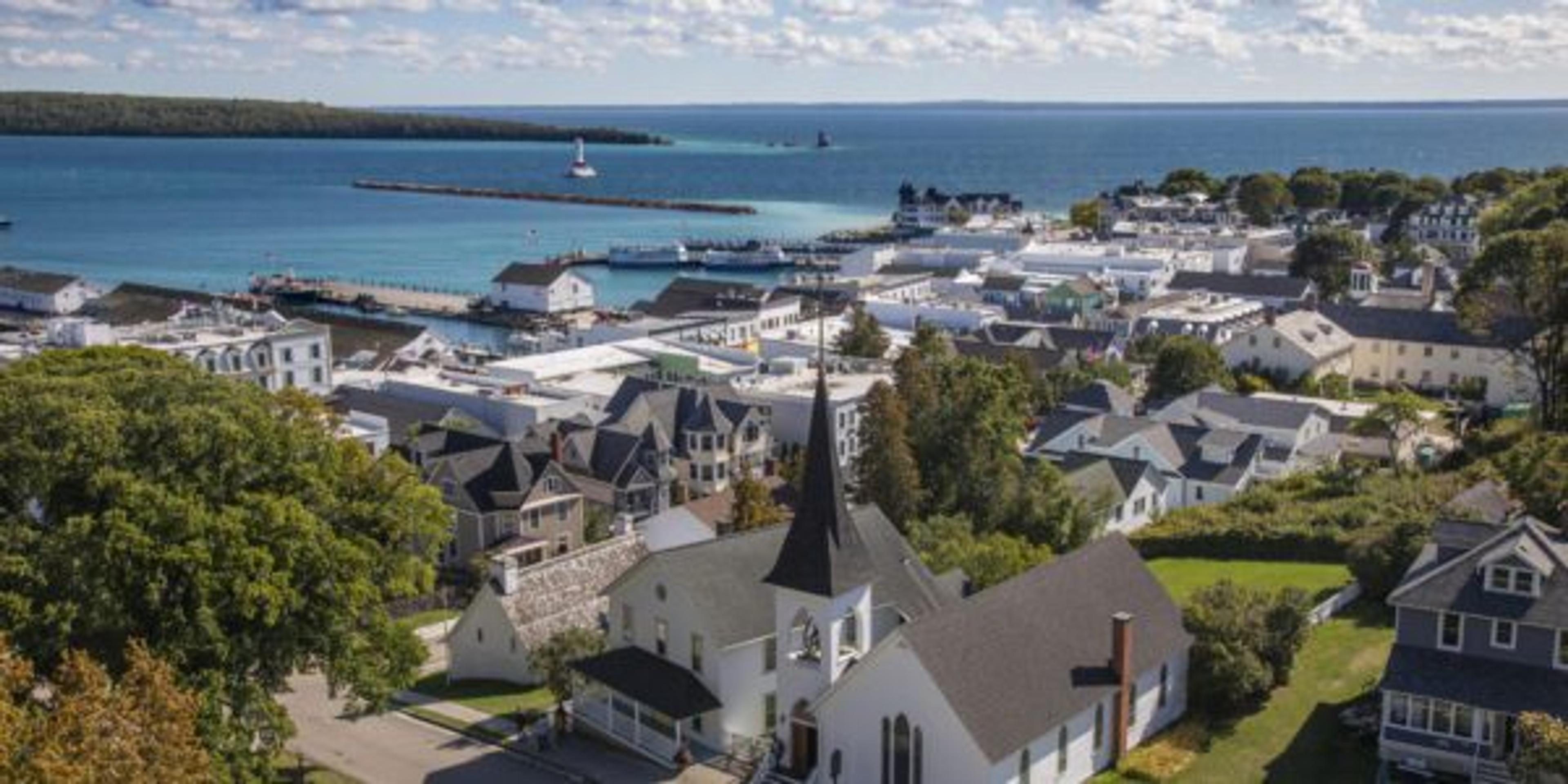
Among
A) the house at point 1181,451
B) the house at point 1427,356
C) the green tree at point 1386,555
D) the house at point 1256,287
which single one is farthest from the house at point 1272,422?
the house at point 1256,287

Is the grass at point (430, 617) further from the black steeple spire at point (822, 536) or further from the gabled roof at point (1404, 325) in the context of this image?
the gabled roof at point (1404, 325)

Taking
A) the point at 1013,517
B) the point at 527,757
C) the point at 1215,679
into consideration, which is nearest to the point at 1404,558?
the point at 1215,679

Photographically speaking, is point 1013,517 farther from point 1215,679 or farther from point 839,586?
point 839,586

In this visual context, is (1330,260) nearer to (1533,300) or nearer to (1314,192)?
(1533,300)

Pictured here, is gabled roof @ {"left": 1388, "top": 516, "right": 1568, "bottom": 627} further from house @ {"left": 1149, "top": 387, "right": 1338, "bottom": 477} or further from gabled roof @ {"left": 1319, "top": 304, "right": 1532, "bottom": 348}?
gabled roof @ {"left": 1319, "top": 304, "right": 1532, "bottom": 348}

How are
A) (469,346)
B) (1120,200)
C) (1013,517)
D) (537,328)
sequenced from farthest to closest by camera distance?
(1120,200), (537,328), (469,346), (1013,517)

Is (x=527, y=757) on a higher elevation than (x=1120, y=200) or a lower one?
lower
